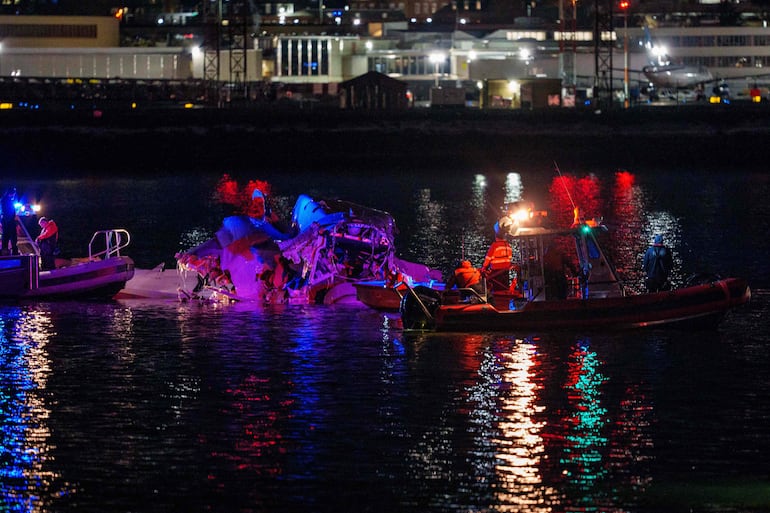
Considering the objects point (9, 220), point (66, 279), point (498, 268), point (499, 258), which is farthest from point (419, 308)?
point (9, 220)

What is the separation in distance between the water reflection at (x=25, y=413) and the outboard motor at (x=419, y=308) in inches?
292

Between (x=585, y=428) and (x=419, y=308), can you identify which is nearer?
(x=585, y=428)

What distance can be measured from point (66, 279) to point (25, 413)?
39.7 ft

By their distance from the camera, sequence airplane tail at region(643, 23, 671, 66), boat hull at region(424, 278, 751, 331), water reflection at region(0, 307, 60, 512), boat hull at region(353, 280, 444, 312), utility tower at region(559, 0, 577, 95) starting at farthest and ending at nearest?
airplane tail at region(643, 23, 671, 66)
utility tower at region(559, 0, 577, 95)
boat hull at region(353, 280, 444, 312)
boat hull at region(424, 278, 751, 331)
water reflection at region(0, 307, 60, 512)

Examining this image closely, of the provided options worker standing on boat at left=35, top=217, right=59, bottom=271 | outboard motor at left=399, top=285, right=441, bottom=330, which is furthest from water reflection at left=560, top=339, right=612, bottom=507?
worker standing on boat at left=35, top=217, right=59, bottom=271

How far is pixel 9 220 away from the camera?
35.3 meters

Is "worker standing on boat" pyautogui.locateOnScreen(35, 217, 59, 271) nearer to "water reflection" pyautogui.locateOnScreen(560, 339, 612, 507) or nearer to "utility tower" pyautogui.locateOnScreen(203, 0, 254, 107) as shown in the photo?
"water reflection" pyautogui.locateOnScreen(560, 339, 612, 507)

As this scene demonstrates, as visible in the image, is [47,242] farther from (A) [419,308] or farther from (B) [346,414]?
(B) [346,414]

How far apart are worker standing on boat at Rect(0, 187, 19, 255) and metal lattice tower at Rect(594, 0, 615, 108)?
8069 centimetres

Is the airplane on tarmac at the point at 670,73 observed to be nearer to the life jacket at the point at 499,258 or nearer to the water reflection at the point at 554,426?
the life jacket at the point at 499,258

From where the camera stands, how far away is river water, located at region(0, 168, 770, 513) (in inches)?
773

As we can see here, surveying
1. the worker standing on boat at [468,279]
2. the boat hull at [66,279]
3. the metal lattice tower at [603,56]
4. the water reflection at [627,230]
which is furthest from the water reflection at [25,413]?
the metal lattice tower at [603,56]

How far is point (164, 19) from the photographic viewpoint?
477 ft

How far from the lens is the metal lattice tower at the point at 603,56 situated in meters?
114
